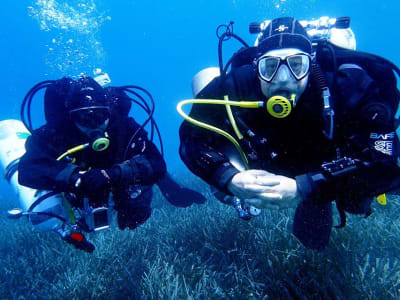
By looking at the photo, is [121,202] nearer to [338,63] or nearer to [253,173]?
[253,173]

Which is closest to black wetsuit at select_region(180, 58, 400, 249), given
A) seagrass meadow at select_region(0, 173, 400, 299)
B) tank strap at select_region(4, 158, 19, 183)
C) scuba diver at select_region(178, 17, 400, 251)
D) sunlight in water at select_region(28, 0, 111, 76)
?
scuba diver at select_region(178, 17, 400, 251)

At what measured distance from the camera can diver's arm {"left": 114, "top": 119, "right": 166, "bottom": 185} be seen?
11.5 feet

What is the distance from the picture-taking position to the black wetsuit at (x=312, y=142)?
2.13 meters

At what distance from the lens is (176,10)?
96.6 metres

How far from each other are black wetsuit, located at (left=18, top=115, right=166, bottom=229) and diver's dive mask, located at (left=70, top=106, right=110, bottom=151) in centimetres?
28

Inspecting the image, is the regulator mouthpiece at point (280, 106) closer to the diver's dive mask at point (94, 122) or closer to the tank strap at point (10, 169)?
the diver's dive mask at point (94, 122)

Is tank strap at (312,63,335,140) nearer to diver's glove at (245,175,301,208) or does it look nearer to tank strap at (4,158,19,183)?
diver's glove at (245,175,301,208)

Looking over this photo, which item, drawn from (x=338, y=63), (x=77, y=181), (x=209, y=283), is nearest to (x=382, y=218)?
(x=209, y=283)

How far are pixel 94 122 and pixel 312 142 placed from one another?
8.36ft

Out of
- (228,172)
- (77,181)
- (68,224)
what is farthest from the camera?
(68,224)

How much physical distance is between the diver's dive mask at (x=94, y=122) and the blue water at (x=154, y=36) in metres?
62.3

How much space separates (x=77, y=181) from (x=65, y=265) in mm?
3421

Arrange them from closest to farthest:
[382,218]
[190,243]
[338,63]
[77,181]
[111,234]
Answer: [338,63]
[77,181]
[382,218]
[190,243]
[111,234]

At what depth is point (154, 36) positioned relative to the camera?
111 metres
